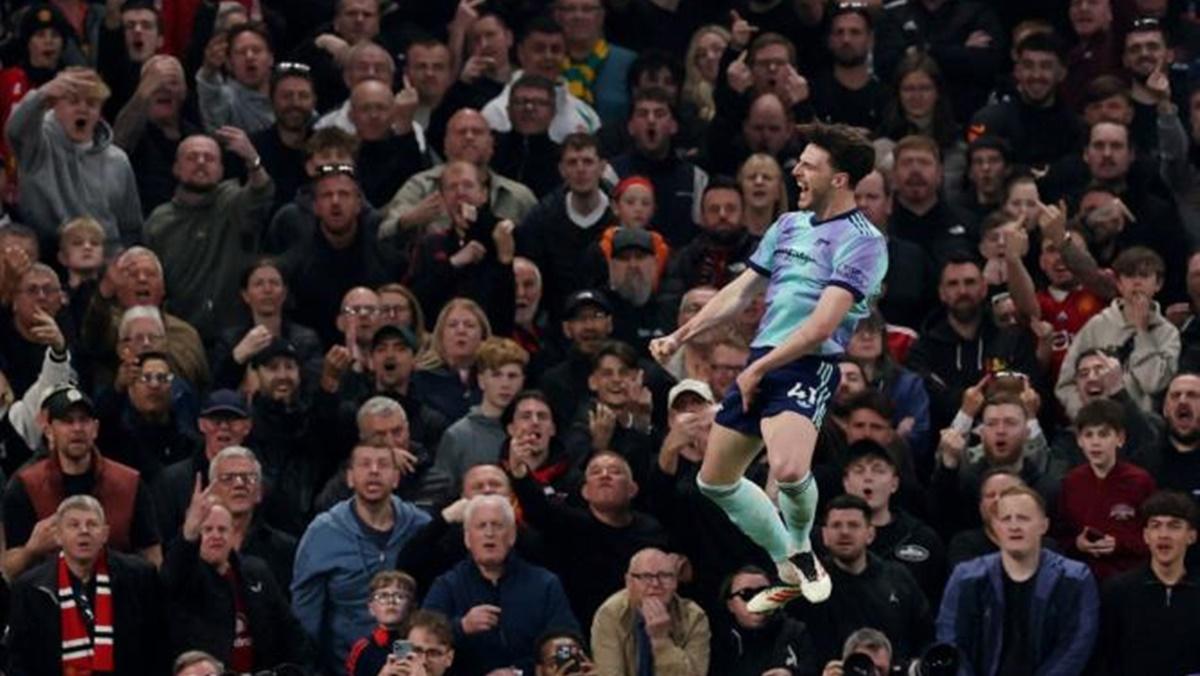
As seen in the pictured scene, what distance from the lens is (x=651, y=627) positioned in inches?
891

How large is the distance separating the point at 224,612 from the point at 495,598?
5.14 feet

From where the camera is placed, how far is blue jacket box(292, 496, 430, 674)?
23.0 m

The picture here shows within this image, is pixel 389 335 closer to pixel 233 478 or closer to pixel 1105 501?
pixel 233 478

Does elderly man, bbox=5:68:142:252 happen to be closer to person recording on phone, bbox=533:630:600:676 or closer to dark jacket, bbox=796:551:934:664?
person recording on phone, bbox=533:630:600:676

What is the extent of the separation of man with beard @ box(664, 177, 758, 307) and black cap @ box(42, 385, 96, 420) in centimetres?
→ 434

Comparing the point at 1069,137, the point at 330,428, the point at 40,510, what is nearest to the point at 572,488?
the point at 330,428

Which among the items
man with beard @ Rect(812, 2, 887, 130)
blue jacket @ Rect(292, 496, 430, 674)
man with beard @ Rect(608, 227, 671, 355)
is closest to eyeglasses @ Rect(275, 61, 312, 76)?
man with beard @ Rect(608, 227, 671, 355)

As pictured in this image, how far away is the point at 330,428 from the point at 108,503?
1685 millimetres

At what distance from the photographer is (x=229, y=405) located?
→ 23.4m

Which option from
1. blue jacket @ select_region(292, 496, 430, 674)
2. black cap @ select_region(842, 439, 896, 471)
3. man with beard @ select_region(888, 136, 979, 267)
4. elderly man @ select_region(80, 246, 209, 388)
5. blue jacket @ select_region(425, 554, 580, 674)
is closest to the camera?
blue jacket @ select_region(425, 554, 580, 674)

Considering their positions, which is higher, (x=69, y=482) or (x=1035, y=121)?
(x=1035, y=121)

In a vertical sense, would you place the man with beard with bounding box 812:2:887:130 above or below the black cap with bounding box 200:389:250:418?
above

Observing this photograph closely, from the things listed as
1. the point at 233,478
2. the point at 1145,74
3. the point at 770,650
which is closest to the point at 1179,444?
the point at 770,650

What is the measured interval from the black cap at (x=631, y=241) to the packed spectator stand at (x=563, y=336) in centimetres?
3
